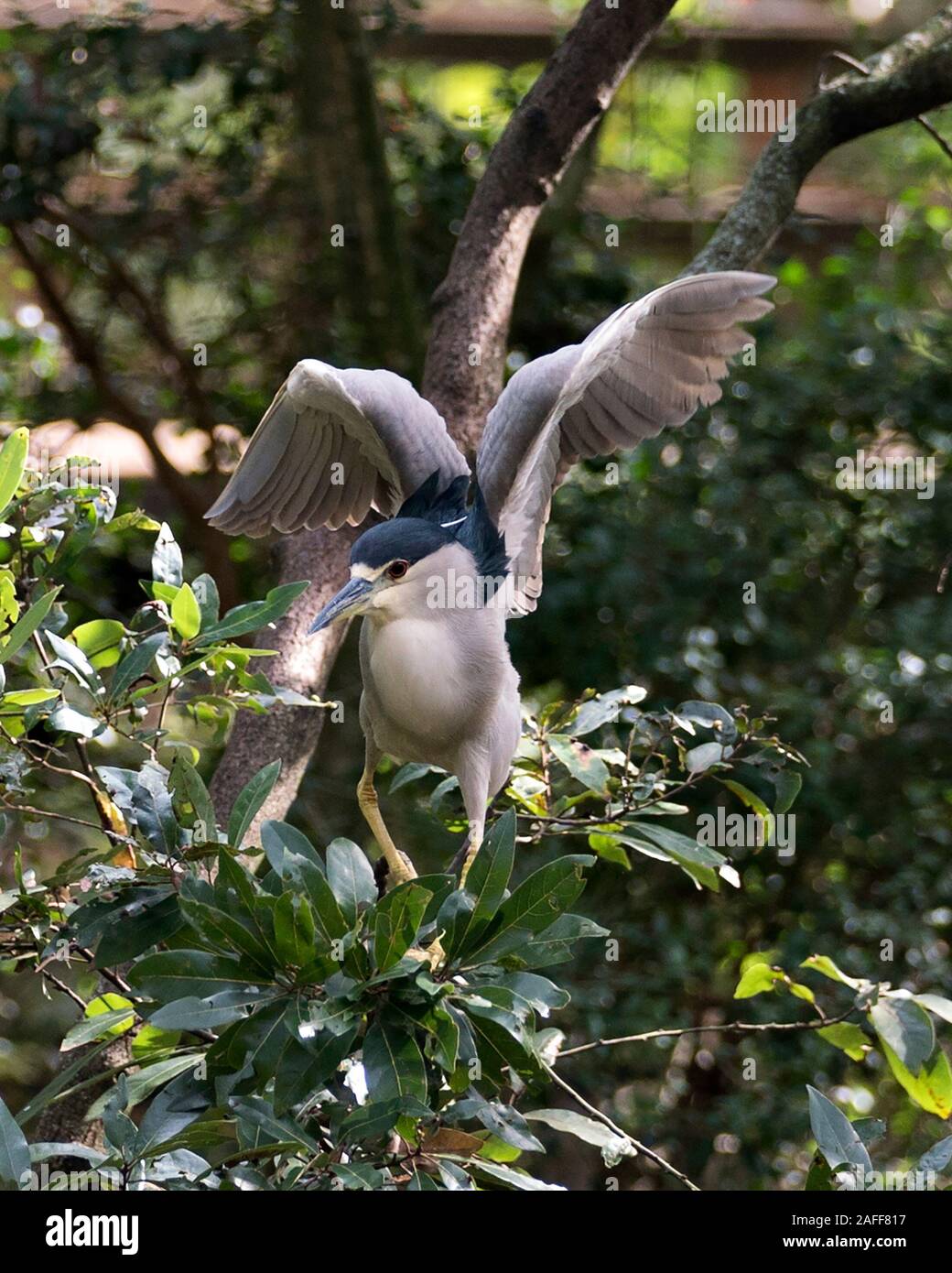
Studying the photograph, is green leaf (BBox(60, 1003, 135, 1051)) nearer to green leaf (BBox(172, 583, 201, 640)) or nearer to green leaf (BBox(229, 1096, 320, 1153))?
green leaf (BBox(229, 1096, 320, 1153))

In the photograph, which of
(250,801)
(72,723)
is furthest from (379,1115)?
(72,723)

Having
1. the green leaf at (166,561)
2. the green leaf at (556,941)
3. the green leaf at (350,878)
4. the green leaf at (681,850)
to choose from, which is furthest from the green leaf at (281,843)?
the green leaf at (681,850)

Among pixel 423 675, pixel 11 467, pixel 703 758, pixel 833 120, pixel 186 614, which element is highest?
pixel 833 120

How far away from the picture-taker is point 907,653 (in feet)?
13.1

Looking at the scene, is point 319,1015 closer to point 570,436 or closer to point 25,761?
point 25,761

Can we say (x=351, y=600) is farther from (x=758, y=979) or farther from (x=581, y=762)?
(x=758, y=979)

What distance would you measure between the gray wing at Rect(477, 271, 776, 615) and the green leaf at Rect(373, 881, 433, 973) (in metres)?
0.81

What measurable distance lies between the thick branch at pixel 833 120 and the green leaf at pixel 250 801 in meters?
1.48

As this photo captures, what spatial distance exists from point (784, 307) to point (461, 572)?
3.66 meters

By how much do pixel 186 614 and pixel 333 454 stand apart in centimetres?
56

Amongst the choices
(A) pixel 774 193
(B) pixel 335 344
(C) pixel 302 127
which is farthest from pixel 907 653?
A: (C) pixel 302 127

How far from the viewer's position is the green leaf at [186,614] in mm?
2084

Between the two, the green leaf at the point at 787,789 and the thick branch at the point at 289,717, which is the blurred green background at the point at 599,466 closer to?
the thick branch at the point at 289,717

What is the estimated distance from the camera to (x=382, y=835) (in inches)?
96.1
